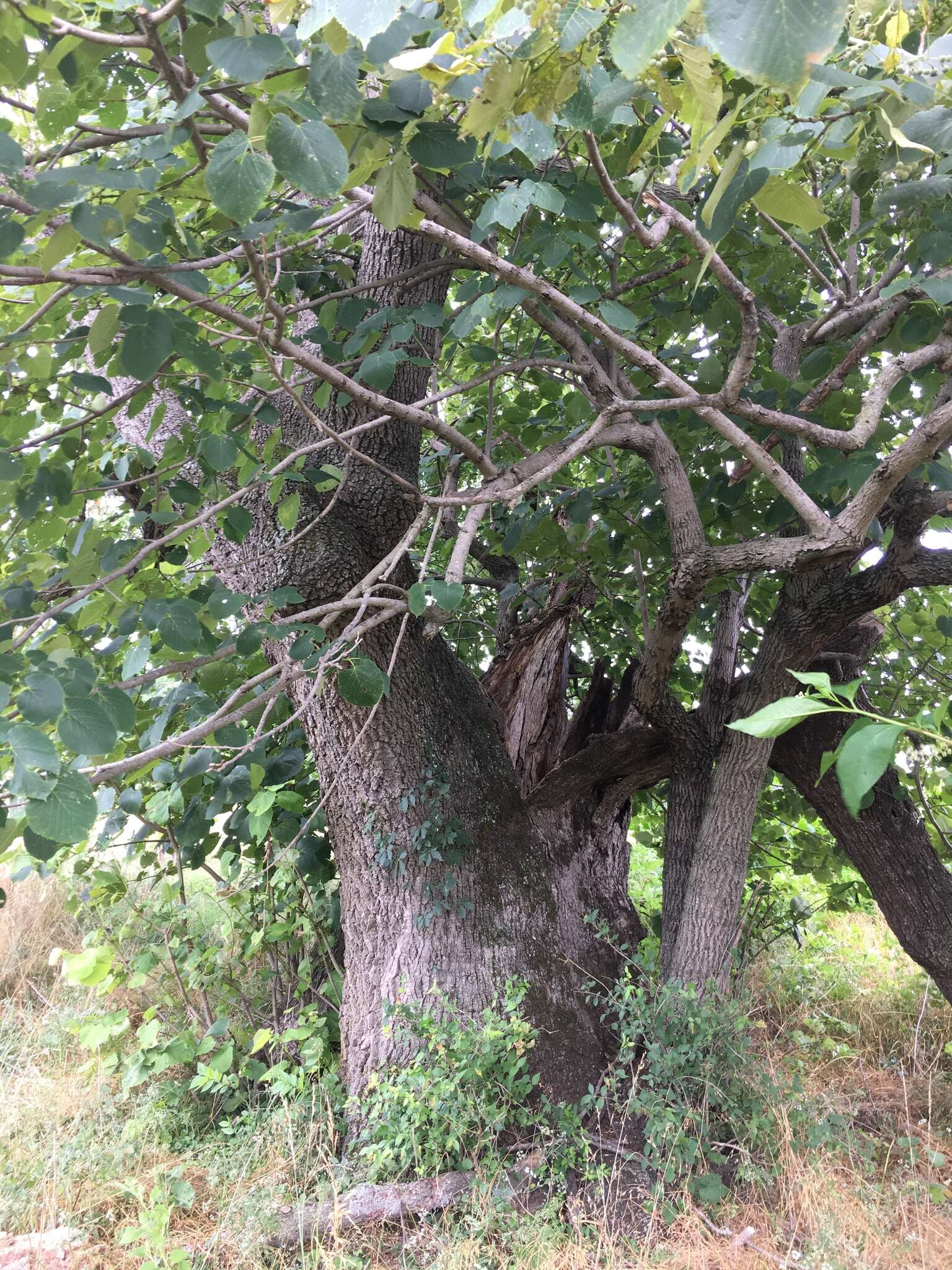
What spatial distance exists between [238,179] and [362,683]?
118 cm

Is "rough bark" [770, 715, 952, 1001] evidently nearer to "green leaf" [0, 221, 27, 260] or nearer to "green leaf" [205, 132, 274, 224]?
"green leaf" [205, 132, 274, 224]

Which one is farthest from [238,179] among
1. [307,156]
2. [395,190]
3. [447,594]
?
[447,594]

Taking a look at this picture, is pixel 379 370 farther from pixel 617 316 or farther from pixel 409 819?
pixel 409 819

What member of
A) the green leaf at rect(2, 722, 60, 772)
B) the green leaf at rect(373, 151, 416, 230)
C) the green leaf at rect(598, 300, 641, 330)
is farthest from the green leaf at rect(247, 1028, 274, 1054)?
the green leaf at rect(373, 151, 416, 230)

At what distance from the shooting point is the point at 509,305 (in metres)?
1.92

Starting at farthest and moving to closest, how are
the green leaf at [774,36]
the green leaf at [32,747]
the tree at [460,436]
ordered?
the green leaf at [32,747] < the tree at [460,436] < the green leaf at [774,36]

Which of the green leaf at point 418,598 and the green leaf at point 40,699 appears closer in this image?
the green leaf at point 40,699

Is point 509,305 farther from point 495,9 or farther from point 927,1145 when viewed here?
point 927,1145

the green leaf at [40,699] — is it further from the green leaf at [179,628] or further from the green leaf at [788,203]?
the green leaf at [788,203]

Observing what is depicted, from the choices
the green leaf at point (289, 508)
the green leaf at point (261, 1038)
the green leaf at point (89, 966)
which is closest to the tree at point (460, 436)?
the green leaf at point (289, 508)

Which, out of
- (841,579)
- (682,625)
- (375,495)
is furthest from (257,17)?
(841,579)

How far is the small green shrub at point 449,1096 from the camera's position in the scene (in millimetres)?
2512

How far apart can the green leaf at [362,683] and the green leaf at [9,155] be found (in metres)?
1.20

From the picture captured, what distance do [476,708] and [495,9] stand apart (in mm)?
2641
